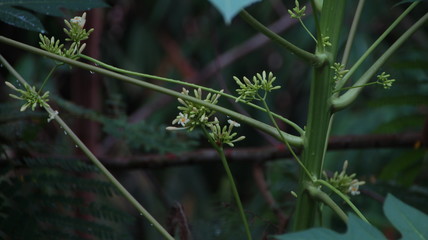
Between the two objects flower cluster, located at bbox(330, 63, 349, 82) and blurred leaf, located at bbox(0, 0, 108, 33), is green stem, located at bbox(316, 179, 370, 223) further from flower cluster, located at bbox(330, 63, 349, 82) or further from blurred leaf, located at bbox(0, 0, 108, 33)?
blurred leaf, located at bbox(0, 0, 108, 33)

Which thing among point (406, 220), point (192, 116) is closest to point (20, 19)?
point (192, 116)

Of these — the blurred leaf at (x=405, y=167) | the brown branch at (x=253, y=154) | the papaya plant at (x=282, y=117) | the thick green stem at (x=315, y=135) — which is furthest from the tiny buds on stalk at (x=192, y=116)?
the blurred leaf at (x=405, y=167)

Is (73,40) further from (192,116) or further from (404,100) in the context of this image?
(404,100)

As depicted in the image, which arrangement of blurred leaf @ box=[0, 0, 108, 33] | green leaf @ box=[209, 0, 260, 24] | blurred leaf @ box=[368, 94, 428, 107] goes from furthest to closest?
blurred leaf @ box=[368, 94, 428, 107]
blurred leaf @ box=[0, 0, 108, 33]
green leaf @ box=[209, 0, 260, 24]

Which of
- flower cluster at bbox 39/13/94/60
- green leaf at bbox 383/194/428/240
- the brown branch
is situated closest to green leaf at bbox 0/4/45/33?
flower cluster at bbox 39/13/94/60

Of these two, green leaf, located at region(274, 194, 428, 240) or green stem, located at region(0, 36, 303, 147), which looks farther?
green stem, located at region(0, 36, 303, 147)

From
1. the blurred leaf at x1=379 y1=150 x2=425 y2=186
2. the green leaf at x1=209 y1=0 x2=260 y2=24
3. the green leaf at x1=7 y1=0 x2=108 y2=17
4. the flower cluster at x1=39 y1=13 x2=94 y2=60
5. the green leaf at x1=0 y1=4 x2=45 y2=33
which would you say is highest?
the green leaf at x1=7 y1=0 x2=108 y2=17

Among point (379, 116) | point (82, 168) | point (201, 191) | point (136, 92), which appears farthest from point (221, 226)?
point (136, 92)

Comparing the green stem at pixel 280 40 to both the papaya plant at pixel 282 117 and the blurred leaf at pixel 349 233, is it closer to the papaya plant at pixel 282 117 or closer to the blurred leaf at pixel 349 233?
the papaya plant at pixel 282 117

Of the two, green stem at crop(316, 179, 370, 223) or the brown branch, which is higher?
the brown branch
